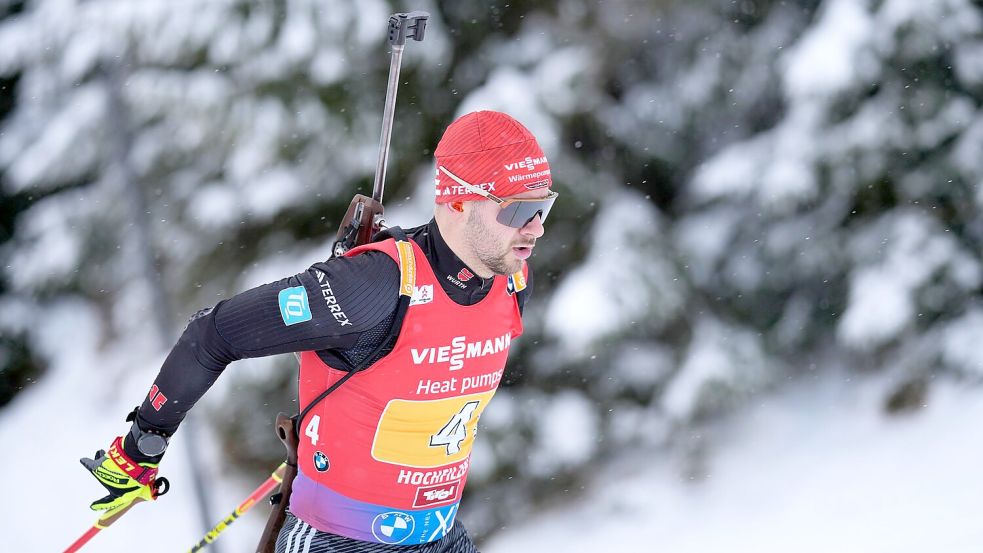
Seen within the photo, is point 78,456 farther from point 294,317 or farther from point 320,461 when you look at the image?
point 294,317

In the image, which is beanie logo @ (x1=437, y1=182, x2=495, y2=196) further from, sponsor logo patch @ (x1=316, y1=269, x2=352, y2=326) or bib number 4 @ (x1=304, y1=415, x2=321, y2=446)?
bib number 4 @ (x1=304, y1=415, x2=321, y2=446)

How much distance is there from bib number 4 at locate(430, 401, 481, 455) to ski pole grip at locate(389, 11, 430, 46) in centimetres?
101

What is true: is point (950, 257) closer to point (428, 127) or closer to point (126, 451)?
point (428, 127)

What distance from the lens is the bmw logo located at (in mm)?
2365

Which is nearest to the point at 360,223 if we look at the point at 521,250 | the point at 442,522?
the point at 521,250

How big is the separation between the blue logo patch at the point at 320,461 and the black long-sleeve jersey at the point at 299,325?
252 mm

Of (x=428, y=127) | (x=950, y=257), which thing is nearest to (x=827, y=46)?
(x=950, y=257)

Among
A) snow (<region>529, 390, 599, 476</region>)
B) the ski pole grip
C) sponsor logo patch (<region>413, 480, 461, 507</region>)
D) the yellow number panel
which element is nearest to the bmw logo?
the yellow number panel

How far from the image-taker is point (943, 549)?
501cm

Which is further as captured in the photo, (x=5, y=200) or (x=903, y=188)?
(x=5, y=200)

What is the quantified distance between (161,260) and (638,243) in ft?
10.2

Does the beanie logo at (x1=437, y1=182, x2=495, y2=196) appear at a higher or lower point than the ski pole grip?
lower

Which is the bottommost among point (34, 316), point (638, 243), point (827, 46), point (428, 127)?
point (34, 316)

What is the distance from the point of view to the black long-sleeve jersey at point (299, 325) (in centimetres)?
211
